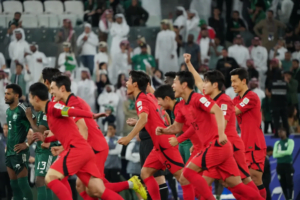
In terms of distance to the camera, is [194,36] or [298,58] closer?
[298,58]

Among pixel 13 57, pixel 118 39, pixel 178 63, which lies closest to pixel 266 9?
pixel 178 63

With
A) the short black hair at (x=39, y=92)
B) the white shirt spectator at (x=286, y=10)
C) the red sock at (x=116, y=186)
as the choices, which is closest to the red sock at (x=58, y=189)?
the red sock at (x=116, y=186)

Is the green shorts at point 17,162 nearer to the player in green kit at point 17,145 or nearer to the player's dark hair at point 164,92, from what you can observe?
the player in green kit at point 17,145

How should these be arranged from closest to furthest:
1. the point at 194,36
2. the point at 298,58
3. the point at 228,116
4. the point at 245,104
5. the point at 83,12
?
1. the point at 228,116
2. the point at 245,104
3. the point at 298,58
4. the point at 194,36
5. the point at 83,12

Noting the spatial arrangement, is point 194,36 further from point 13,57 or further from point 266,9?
point 13,57

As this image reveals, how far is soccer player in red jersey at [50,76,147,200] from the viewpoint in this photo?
341 inches

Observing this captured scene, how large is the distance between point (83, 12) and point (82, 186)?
13704 mm

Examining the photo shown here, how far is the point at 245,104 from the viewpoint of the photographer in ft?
31.9

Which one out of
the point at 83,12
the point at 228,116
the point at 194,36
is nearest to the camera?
the point at 228,116

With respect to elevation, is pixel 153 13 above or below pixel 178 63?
above

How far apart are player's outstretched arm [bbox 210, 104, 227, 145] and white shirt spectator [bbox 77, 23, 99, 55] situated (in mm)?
12171

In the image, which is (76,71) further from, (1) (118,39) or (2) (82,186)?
(2) (82,186)

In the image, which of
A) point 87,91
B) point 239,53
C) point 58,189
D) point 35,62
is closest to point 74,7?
point 35,62

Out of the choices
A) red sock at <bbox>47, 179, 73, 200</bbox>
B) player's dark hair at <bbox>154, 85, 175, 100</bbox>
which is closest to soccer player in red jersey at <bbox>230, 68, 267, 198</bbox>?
player's dark hair at <bbox>154, 85, 175, 100</bbox>
